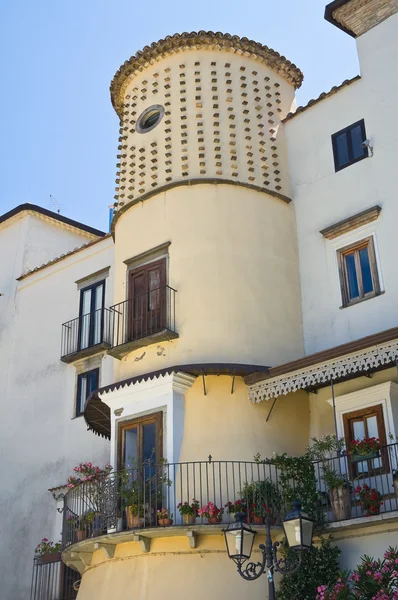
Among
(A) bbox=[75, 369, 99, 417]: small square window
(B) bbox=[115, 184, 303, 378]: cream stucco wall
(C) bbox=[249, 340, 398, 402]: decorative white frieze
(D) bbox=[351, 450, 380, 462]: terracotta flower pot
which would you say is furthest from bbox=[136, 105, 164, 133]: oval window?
(D) bbox=[351, 450, 380, 462]: terracotta flower pot

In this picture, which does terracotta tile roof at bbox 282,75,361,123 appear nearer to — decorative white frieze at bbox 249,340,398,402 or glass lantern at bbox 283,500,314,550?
decorative white frieze at bbox 249,340,398,402

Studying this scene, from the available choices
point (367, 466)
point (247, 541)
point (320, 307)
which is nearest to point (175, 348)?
point (320, 307)

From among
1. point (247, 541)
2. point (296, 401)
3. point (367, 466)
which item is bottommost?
point (247, 541)

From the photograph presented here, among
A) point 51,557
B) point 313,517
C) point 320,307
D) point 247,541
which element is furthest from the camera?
point 51,557

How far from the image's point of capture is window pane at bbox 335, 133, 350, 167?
19406 mm

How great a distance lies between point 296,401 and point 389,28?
854 centimetres

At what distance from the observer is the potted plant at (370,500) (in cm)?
1458

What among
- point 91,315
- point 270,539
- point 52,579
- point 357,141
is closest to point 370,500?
point 270,539

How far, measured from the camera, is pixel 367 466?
16094 mm

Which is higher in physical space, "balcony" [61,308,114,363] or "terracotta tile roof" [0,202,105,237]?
"terracotta tile roof" [0,202,105,237]

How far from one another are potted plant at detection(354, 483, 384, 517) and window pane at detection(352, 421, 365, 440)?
193cm

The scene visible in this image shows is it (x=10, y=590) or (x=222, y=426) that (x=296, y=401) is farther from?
(x=10, y=590)

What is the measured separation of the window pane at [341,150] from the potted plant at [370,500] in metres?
7.72

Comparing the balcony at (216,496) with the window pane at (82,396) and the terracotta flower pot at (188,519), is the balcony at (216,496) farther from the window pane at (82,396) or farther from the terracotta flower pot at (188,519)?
the window pane at (82,396)
